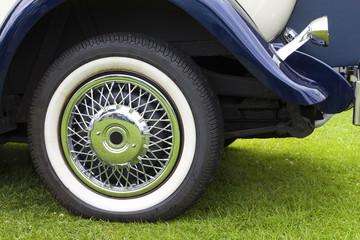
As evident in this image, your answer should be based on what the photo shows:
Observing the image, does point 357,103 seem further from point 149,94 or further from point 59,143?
point 59,143

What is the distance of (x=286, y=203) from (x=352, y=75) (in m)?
0.73

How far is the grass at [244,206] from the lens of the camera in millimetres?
1881

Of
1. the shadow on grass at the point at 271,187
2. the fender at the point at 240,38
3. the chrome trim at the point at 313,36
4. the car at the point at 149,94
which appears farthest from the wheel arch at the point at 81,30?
the shadow on grass at the point at 271,187

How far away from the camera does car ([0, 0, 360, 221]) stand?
6.12 feet

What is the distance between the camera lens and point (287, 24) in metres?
2.30

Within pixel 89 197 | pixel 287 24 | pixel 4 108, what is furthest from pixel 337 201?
pixel 4 108

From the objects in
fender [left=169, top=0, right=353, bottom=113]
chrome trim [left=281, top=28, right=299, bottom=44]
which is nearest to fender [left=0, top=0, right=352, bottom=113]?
fender [left=169, top=0, right=353, bottom=113]

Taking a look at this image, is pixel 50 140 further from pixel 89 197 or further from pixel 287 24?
pixel 287 24

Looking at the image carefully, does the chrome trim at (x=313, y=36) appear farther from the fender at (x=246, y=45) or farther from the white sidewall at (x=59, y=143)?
the white sidewall at (x=59, y=143)

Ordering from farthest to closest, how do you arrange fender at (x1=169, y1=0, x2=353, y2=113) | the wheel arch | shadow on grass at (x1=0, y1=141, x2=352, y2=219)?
shadow on grass at (x1=0, y1=141, x2=352, y2=219) → the wheel arch → fender at (x1=169, y1=0, x2=353, y2=113)

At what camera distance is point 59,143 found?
2.01m

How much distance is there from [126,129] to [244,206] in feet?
2.31

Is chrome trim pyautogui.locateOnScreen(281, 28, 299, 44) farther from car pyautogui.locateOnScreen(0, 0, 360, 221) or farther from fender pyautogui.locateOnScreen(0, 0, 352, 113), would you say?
fender pyautogui.locateOnScreen(0, 0, 352, 113)

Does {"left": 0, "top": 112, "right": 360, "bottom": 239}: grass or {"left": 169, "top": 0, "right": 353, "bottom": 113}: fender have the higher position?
{"left": 169, "top": 0, "right": 353, "bottom": 113}: fender
